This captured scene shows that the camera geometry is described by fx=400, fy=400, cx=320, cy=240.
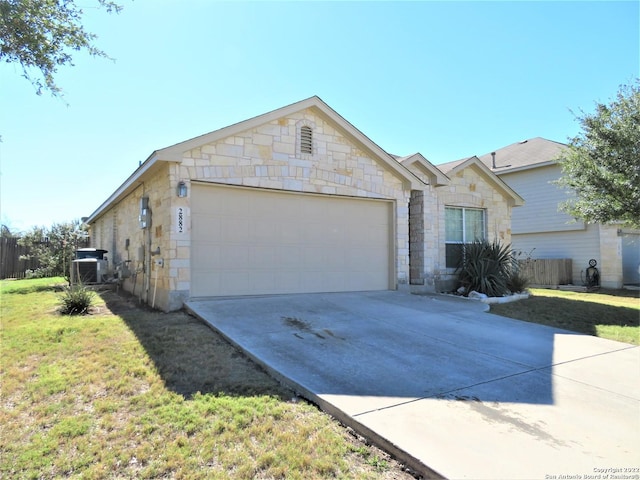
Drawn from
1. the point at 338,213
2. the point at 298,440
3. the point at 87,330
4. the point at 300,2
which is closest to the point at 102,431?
the point at 298,440

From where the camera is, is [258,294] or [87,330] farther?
[258,294]

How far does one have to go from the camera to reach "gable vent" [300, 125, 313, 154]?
970 centimetres

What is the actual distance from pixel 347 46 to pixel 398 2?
163cm

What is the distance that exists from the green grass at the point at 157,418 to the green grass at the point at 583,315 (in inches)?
264

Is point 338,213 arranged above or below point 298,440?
above

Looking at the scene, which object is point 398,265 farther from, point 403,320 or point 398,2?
point 398,2

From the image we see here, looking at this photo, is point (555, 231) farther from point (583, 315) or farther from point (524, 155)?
point (583, 315)

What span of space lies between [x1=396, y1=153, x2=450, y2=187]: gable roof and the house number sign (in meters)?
6.69

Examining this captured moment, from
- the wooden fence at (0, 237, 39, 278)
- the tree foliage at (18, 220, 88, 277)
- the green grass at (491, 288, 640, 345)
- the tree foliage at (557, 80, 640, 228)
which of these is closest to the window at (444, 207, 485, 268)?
the green grass at (491, 288, 640, 345)

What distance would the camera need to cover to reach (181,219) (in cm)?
807

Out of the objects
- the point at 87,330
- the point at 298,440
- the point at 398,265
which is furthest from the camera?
the point at 398,265

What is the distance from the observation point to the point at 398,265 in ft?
35.7

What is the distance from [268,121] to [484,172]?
797cm

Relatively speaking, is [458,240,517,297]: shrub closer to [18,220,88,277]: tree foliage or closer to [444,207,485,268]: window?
[444,207,485,268]: window
